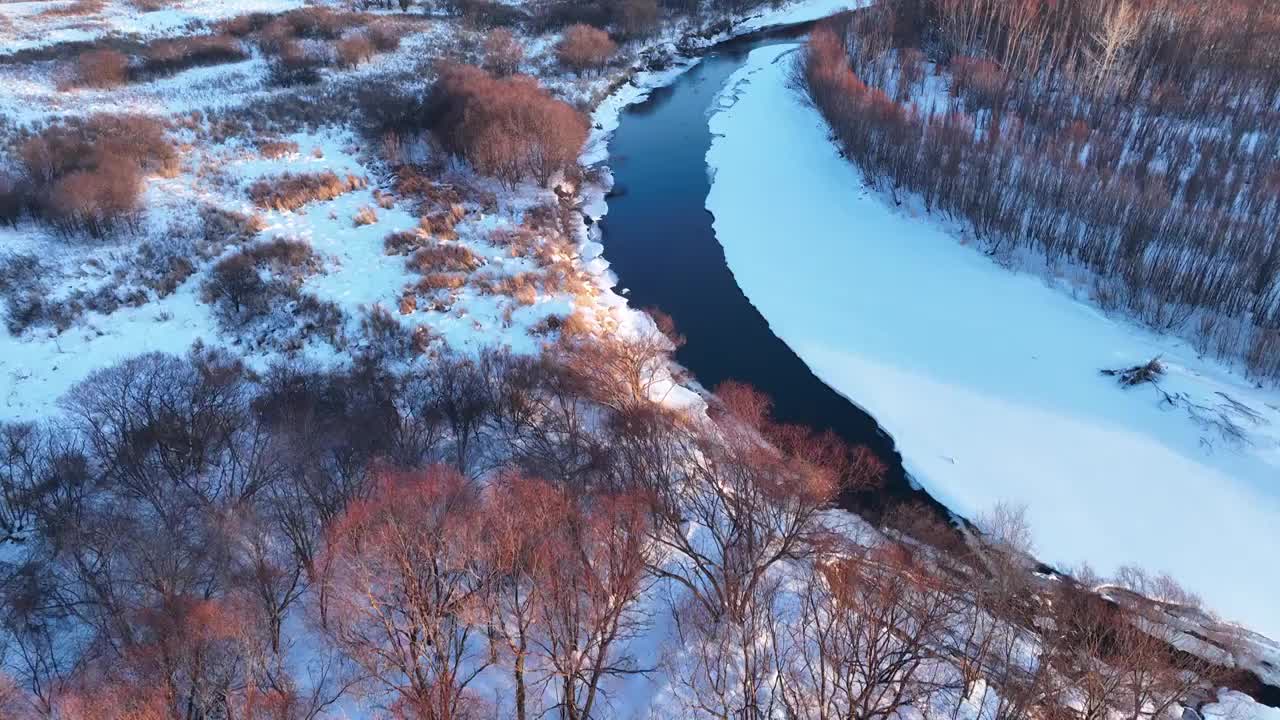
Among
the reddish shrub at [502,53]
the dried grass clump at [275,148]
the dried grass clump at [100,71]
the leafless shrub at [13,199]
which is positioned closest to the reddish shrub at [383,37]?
the reddish shrub at [502,53]

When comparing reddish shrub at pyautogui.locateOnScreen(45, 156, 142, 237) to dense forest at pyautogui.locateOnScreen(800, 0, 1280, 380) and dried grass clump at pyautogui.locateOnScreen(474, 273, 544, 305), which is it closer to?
dried grass clump at pyautogui.locateOnScreen(474, 273, 544, 305)

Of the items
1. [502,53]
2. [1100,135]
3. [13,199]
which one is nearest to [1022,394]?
[1100,135]

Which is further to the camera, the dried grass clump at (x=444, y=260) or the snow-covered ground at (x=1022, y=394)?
the dried grass clump at (x=444, y=260)

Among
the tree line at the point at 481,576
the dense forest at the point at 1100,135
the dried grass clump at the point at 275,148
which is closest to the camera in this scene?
the tree line at the point at 481,576

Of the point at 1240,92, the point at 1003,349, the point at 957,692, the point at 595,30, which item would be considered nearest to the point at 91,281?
the point at 957,692

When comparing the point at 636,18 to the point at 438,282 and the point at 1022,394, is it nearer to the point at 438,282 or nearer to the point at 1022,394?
the point at 438,282

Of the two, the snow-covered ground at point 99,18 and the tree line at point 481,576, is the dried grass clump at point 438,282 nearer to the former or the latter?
the tree line at point 481,576

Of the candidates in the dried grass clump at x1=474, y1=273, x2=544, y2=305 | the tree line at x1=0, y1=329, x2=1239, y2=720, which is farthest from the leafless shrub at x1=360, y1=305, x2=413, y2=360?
the dried grass clump at x1=474, y1=273, x2=544, y2=305

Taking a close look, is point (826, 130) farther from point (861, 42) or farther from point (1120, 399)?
point (1120, 399)
